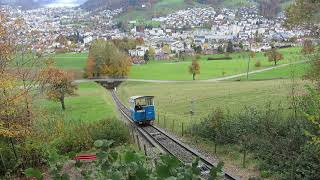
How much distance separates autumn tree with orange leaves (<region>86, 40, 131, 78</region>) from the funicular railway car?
59.7 m

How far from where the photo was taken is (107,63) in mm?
97875

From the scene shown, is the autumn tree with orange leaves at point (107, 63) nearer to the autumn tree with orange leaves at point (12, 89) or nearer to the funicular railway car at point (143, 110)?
the funicular railway car at point (143, 110)

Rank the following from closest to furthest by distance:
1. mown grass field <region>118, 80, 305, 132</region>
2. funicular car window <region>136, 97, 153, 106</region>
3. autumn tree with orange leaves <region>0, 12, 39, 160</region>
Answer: autumn tree with orange leaves <region>0, 12, 39, 160</region> → funicular car window <region>136, 97, 153, 106</region> → mown grass field <region>118, 80, 305, 132</region>

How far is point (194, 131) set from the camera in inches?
1113

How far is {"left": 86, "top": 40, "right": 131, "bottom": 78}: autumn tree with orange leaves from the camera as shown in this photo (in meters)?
96.4

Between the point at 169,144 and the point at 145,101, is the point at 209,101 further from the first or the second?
the point at 169,144

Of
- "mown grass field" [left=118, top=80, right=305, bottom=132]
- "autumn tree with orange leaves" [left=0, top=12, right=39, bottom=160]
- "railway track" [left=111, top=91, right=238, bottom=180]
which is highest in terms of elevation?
"autumn tree with orange leaves" [left=0, top=12, right=39, bottom=160]

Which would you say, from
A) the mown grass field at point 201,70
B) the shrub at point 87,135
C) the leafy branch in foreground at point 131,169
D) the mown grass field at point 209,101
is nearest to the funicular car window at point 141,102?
the mown grass field at point 209,101

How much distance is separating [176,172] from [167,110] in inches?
1675

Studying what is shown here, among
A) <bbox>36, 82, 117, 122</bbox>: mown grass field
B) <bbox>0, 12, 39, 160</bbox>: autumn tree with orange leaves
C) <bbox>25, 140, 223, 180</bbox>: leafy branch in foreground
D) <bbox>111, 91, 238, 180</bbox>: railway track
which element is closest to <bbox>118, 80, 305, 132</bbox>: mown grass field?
<bbox>111, 91, 238, 180</bbox>: railway track

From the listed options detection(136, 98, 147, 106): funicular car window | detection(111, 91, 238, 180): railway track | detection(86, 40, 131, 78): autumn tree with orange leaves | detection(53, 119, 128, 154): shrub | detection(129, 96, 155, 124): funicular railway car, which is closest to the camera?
detection(111, 91, 238, 180): railway track

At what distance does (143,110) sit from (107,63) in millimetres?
63753

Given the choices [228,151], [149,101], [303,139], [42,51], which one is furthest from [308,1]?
[149,101]

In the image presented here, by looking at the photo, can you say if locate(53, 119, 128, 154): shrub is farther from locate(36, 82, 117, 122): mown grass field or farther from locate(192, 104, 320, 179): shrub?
locate(36, 82, 117, 122): mown grass field
